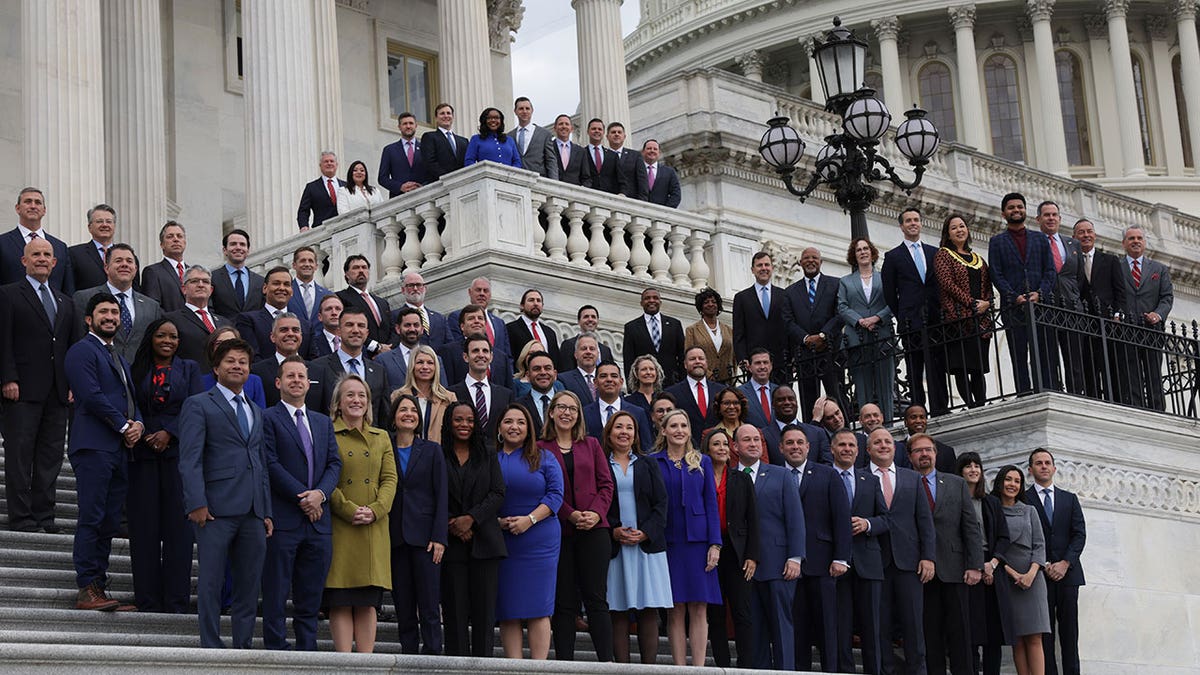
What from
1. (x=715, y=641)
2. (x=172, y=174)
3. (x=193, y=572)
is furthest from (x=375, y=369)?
(x=172, y=174)

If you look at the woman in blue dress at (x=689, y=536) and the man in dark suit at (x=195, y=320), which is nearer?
the woman in blue dress at (x=689, y=536)

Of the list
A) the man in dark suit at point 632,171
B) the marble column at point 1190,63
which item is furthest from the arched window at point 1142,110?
the man in dark suit at point 632,171

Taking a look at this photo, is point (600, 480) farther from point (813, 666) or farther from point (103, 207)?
point (103, 207)

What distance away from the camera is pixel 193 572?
13.1 metres

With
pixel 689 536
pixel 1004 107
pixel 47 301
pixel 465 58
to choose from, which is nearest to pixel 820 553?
pixel 689 536

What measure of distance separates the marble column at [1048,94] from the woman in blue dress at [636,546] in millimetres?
51595

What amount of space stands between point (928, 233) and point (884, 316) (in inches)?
678

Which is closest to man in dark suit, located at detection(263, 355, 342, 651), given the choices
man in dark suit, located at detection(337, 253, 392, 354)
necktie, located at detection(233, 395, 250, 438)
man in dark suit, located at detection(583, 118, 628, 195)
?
necktie, located at detection(233, 395, 250, 438)

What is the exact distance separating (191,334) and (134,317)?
1.33 feet

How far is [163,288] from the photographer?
14820mm

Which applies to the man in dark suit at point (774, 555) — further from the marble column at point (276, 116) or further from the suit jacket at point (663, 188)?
the marble column at point (276, 116)

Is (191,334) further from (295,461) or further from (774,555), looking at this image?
(774,555)

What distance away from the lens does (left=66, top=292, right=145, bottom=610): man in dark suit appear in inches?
468

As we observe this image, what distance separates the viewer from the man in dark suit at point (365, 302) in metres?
15.6
